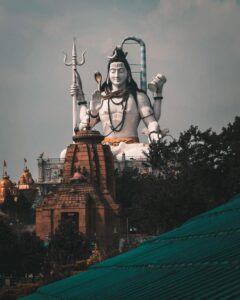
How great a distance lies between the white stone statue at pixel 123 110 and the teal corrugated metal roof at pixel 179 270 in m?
55.3

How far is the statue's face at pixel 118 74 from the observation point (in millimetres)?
71250

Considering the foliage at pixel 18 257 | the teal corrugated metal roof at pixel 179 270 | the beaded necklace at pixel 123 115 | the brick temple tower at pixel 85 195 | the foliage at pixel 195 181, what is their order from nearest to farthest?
1. the teal corrugated metal roof at pixel 179 270
2. the foliage at pixel 195 181
3. the foliage at pixel 18 257
4. the brick temple tower at pixel 85 195
5. the beaded necklace at pixel 123 115

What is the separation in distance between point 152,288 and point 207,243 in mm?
1879

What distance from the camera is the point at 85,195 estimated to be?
5716cm

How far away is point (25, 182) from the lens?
79.3m

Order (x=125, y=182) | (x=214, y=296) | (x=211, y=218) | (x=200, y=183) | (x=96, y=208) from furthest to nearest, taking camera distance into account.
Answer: (x=125, y=182)
(x=96, y=208)
(x=200, y=183)
(x=211, y=218)
(x=214, y=296)

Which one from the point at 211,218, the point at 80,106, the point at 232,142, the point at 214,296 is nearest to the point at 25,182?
the point at 80,106

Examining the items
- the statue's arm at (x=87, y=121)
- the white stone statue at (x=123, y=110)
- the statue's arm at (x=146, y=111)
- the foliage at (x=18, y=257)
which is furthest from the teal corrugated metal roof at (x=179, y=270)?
the statue's arm at (x=146, y=111)

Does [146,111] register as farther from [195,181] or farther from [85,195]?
[195,181]

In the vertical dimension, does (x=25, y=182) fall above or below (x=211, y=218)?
above

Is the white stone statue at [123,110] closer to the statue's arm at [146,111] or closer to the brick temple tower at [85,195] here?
the statue's arm at [146,111]

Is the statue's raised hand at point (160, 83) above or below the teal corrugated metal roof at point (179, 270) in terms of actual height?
above

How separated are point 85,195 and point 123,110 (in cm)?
1722

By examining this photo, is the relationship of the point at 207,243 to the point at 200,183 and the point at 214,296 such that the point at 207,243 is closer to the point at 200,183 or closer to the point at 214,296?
the point at 214,296
